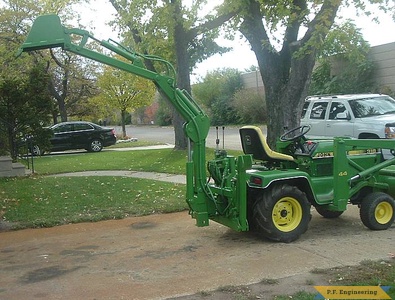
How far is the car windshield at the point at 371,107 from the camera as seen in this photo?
47.6ft

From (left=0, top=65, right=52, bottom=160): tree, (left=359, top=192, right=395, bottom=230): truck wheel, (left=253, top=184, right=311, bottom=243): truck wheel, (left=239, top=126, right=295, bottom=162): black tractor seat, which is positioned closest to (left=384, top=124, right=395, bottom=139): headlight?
(left=359, top=192, right=395, bottom=230): truck wheel

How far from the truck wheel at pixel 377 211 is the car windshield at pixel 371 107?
7.26 meters

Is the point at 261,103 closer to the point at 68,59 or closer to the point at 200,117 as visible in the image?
the point at 68,59

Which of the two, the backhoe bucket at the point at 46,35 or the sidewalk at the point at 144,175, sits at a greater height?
the backhoe bucket at the point at 46,35

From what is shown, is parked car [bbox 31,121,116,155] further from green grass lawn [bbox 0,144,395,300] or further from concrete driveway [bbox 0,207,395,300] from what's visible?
concrete driveway [bbox 0,207,395,300]

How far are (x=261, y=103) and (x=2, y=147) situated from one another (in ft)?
87.4

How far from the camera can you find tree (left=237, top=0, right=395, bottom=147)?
42.5 feet

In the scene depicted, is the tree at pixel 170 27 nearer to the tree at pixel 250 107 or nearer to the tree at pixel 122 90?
the tree at pixel 122 90

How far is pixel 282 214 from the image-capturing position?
7035 mm

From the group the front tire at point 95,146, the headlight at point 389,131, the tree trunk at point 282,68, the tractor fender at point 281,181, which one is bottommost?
the front tire at point 95,146

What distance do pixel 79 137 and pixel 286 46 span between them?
13257 millimetres

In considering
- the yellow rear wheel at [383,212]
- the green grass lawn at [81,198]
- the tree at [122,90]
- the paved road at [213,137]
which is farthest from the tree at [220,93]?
the yellow rear wheel at [383,212]

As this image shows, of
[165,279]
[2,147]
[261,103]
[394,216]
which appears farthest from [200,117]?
[261,103]

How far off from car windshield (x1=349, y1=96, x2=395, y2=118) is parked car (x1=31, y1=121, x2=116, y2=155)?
1361 centimetres
